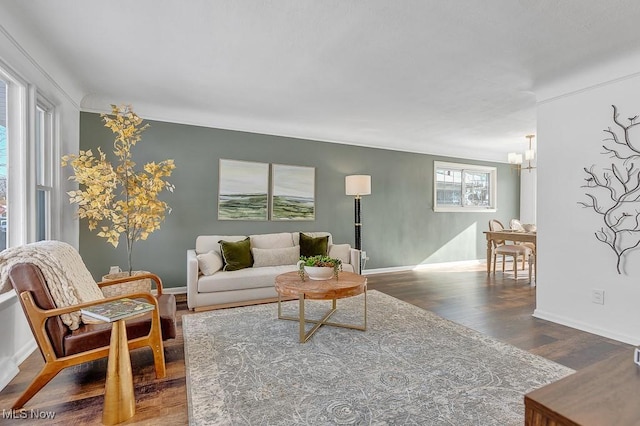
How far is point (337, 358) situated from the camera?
7.93ft

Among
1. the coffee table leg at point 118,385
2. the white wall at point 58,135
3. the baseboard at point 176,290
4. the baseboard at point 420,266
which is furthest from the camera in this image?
the baseboard at point 420,266

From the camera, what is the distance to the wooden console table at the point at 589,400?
1.04 meters

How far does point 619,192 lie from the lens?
9.35 ft

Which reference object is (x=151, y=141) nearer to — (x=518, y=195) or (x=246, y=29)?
(x=246, y=29)

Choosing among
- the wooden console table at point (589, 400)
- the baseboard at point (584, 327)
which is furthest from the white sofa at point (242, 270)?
the wooden console table at point (589, 400)

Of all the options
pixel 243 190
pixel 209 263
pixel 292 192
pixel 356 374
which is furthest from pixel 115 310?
pixel 292 192

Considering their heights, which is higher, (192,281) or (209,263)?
(209,263)

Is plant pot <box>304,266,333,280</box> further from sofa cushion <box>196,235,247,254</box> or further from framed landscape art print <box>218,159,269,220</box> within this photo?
framed landscape art print <box>218,159,269,220</box>

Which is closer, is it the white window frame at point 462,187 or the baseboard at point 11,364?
the baseboard at point 11,364

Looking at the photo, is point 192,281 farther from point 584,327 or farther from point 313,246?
point 584,327

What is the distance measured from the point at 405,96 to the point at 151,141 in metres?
3.18

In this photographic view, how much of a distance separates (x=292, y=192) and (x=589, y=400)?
4.24m

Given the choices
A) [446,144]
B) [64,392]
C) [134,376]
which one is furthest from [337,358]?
[446,144]

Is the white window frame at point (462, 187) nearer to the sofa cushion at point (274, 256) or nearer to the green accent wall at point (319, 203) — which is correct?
the green accent wall at point (319, 203)
